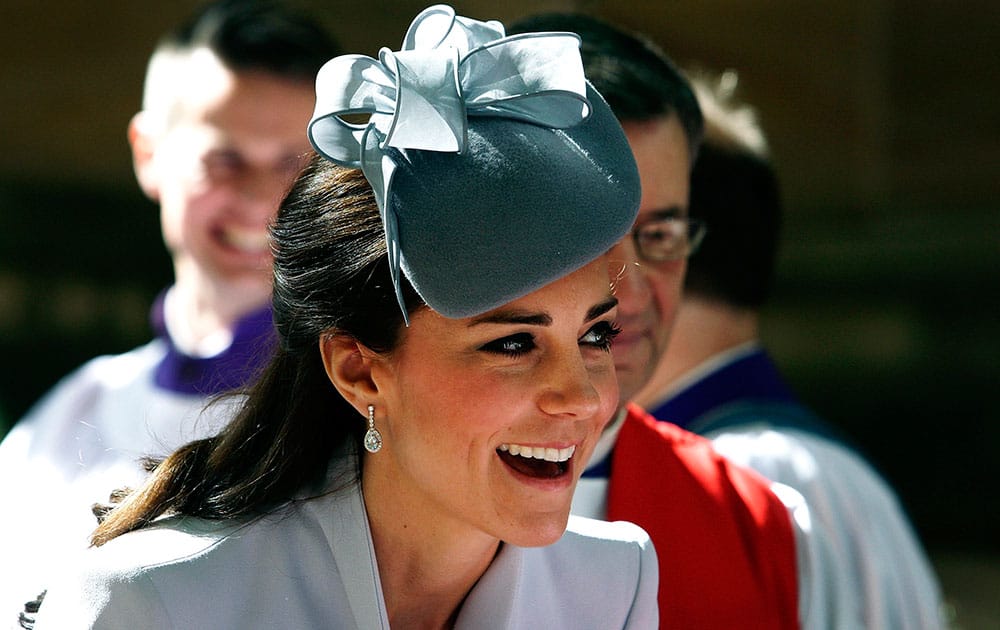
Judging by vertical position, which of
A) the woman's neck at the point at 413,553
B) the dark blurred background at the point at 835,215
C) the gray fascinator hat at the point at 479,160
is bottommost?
the dark blurred background at the point at 835,215

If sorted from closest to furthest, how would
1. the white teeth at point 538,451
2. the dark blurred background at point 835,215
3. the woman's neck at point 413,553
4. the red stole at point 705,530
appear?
the white teeth at point 538,451, the woman's neck at point 413,553, the red stole at point 705,530, the dark blurred background at point 835,215

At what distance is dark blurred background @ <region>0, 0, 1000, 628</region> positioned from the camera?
16.9 ft

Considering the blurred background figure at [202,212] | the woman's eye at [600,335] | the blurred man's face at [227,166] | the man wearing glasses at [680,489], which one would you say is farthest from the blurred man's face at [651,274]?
the blurred man's face at [227,166]

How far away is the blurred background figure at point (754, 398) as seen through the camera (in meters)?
2.60

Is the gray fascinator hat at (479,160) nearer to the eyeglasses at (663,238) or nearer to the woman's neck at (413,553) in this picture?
the woman's neck at (413,553)

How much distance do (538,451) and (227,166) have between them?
172 centimetres

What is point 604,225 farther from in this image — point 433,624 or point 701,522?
point 701,522

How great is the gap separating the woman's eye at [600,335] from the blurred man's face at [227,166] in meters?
1.51

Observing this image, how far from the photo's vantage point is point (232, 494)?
177cm

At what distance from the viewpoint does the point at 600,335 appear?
1742 millimetres

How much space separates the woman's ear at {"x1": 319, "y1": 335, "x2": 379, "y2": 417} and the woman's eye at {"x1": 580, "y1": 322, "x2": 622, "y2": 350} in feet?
0.86

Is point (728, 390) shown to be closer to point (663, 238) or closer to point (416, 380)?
point (663, 238)

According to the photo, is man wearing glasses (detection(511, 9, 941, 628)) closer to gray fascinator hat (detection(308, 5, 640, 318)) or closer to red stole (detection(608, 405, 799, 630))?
red stole (detection(608, 405, 799, 630))

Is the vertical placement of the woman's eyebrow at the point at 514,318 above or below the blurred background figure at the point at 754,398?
above
